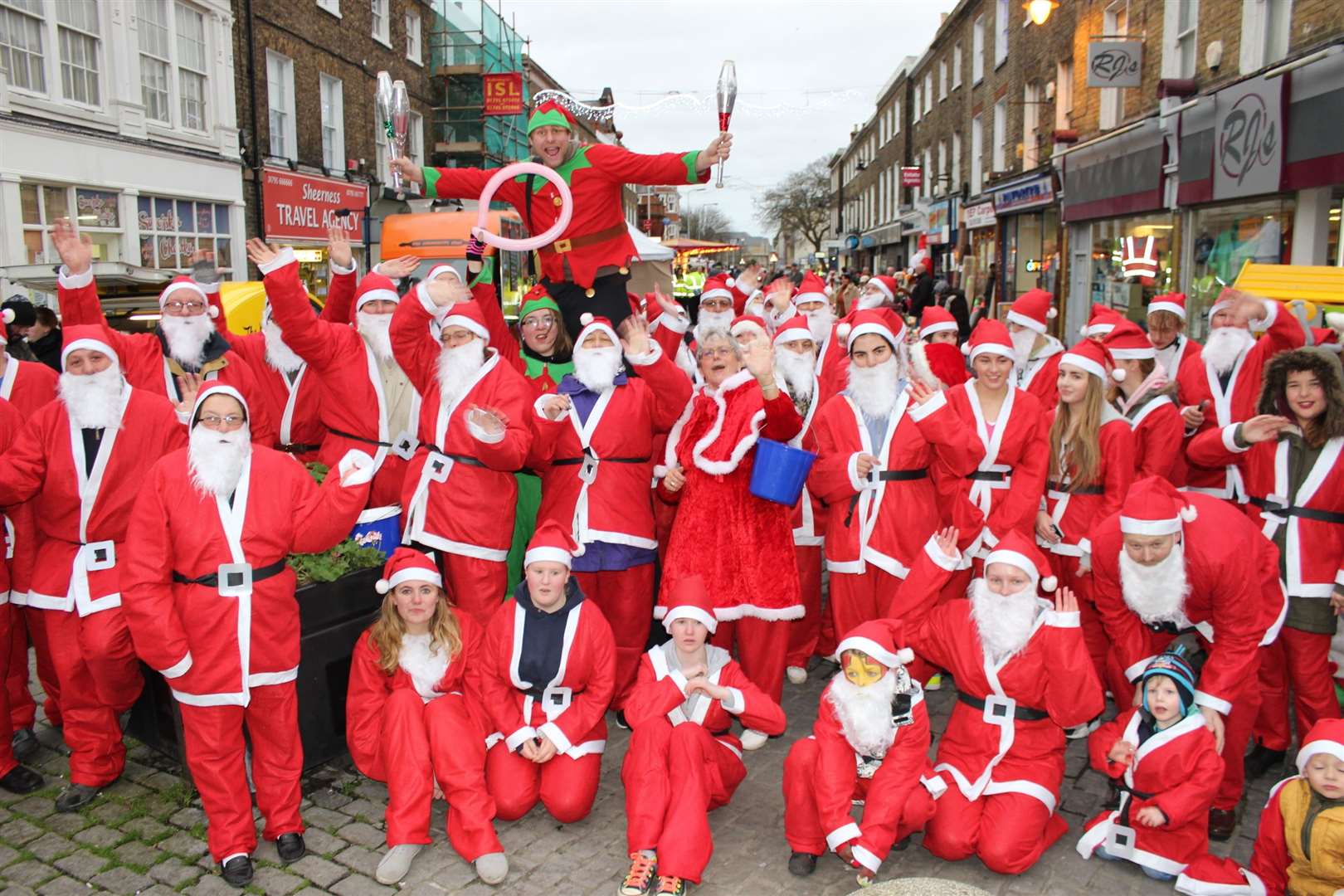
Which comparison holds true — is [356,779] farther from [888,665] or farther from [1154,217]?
[1154,217]

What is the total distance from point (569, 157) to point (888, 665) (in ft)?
11.6

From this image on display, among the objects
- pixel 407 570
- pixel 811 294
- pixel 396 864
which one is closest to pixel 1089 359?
pixel 407 570

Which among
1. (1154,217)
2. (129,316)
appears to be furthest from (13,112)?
(1154,217)

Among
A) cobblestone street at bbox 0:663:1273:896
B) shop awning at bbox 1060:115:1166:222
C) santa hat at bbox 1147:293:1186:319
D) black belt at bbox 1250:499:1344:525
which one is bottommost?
cobblestone street at bbox 0:663:1273:896

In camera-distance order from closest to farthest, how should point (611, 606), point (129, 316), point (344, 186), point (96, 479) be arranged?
point (96, 479), point (611, 606), point (129, 316), point (344, 186)

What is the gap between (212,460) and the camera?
3.74 m

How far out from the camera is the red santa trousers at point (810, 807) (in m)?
3.72

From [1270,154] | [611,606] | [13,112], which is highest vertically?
[13,112]

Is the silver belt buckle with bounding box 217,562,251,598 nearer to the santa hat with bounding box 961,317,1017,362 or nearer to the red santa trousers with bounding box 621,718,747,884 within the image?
the red santa trousers with bounding box 621,718,747,884

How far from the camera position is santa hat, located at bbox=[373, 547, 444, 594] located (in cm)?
419

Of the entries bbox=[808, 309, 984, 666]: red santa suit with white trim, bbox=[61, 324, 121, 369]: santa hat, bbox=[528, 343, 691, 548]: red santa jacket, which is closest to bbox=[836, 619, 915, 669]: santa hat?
bbox=[808, 309, 984, 666]: red santa suit with white trim

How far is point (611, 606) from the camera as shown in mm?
5137

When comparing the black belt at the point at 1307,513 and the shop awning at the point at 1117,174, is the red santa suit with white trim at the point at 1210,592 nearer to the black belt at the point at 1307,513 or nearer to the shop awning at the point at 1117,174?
the black belt at the point at 1307,513

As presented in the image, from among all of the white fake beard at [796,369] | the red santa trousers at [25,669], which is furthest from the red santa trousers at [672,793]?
the red santa trousers at [25,669]
